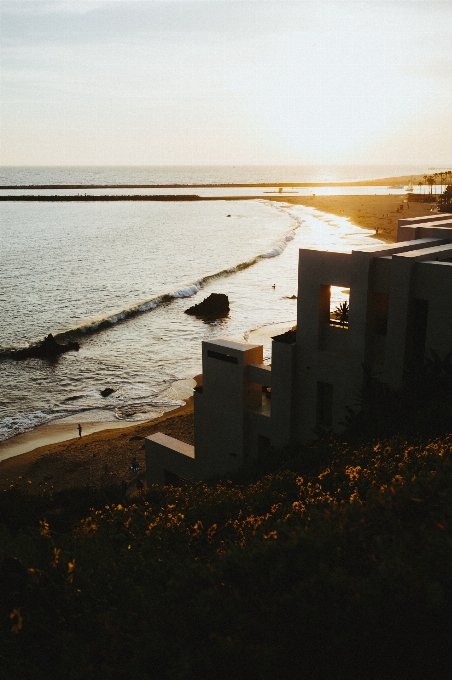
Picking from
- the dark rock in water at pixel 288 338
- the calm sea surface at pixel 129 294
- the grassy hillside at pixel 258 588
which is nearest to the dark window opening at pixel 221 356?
the dark rock in water at pixel 288 338

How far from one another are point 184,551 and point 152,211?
455ft

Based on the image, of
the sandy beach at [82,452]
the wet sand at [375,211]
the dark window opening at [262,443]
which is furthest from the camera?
the wet sand at [375,211]

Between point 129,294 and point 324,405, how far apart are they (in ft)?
144

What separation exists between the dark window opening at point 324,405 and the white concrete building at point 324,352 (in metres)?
0.03

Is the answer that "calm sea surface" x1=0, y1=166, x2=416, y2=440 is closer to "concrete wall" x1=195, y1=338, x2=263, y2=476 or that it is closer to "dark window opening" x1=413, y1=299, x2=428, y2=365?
"concrete wall" x1=195, y1=338, x2=263, y2=476

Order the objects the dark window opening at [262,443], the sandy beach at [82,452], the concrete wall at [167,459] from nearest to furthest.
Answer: the dark window opening at [262,443]
the concrete wall at [167,459]
the sandy beach at [82,452]

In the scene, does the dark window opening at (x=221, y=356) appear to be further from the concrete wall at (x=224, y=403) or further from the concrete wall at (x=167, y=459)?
the concrete wall at (x=167, y=459)

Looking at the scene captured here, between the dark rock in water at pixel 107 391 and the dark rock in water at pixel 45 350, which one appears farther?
the dark rock in water at pixel 45 350

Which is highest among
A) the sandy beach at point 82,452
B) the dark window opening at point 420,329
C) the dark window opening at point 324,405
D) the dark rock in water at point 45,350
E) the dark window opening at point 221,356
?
the dark window opening at point 420,329

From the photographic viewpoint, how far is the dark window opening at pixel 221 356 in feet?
57.3

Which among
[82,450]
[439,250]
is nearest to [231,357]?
[439,250]

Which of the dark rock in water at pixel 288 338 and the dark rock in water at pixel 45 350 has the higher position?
the dark rock in water at pixel 288 338

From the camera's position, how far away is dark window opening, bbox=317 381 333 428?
16922mm

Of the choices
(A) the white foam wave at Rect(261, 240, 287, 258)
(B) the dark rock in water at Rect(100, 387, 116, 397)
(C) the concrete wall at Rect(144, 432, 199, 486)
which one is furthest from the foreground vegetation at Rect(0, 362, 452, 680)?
(A) the white foam wave at Rect(261, 240, 287, 258)
